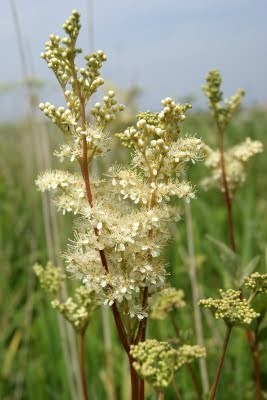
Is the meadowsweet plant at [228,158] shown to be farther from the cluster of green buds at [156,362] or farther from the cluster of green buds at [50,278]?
the cluster of green buds at [50,278]

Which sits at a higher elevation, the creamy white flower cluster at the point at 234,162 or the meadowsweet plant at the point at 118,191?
the creamy white flower cluster at the point at 234,162

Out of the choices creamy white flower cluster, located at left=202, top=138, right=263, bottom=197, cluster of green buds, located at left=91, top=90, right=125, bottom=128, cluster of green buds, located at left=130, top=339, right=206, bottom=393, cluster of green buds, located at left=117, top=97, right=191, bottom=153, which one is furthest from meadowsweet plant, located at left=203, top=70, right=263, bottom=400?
cluster of green buds, located at left=91, top=90, right=125, bottom=128

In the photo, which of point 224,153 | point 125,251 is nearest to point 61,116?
point 125,251

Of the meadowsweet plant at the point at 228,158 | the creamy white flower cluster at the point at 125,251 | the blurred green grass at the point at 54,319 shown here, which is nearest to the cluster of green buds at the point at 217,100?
the meadowsweet plant at the point at 228,158

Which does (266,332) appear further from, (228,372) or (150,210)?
(228,372)

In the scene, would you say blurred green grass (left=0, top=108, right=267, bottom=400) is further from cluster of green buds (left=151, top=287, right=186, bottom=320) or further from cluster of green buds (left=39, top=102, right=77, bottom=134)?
cluster of green buds (left=39, top=102, right=77, bottom=134)

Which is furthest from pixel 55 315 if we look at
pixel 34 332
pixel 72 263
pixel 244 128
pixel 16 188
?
pixel 244 128
